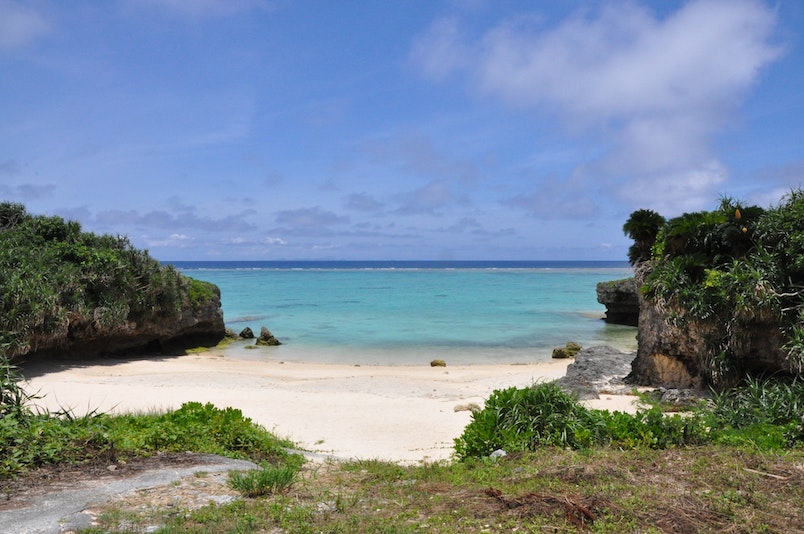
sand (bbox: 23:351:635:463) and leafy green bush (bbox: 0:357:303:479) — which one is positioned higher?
leafy green bush (bbox: 0:357:303:479)

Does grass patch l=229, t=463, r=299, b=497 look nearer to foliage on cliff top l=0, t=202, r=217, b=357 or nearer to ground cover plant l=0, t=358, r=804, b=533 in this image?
ground cover plant l=0, t=358, r=804, b=533

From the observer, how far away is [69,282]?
17.3 metres

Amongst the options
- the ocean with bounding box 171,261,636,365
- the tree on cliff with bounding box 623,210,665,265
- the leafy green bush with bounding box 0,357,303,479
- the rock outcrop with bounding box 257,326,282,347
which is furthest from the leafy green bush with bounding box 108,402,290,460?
the rock outcrop with bounding box 257,326,282,347

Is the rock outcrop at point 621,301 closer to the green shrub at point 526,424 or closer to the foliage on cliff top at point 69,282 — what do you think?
the foliage on cliff top at point 69,282

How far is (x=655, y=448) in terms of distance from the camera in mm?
6738

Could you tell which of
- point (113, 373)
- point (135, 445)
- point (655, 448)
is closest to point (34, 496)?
point (135, 445)

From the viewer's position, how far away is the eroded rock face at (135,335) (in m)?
17.8

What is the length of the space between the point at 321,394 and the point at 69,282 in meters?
9.46

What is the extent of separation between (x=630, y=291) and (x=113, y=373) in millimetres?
29150

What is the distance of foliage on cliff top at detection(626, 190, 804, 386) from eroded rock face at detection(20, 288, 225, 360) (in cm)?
1716

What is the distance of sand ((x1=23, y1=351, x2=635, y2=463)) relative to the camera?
9789 mm

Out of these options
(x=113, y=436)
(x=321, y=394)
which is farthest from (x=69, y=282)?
(x=113, y=436)

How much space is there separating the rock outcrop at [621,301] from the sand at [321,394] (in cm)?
1588

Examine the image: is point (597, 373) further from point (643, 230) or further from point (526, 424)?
point (526, 424)
